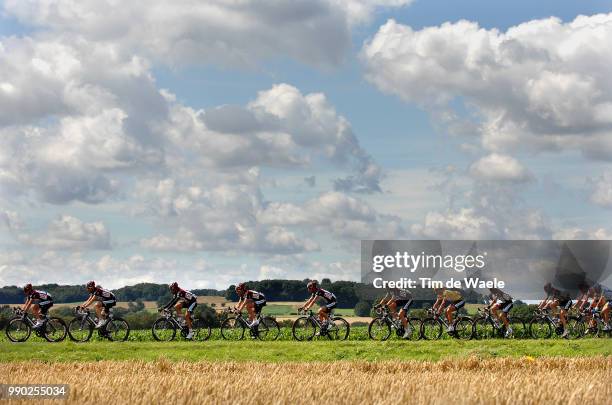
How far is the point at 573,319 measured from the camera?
38031 mm

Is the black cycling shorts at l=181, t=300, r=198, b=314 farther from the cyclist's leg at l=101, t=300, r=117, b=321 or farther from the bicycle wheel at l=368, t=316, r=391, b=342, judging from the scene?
the bicycle wheel at l=368, t=316, r=391, b=342

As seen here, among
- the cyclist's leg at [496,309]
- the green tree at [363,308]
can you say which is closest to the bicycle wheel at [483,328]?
the cyclist's leg at [496,309]

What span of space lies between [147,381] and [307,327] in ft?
73.0

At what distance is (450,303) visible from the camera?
3456 centimetres

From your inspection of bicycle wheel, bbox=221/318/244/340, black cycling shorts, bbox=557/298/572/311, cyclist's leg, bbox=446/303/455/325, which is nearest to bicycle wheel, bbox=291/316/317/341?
bicycle wheel, bbox=221/318/244/340

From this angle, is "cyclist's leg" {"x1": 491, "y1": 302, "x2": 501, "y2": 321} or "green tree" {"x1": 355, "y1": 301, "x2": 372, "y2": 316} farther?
"green tree" {"x1": 355, "y1": 301, "x2": 372, "y2": 316}

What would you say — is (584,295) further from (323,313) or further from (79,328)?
(79,328)

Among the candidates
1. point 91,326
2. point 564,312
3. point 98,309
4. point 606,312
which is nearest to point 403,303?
point 564,312

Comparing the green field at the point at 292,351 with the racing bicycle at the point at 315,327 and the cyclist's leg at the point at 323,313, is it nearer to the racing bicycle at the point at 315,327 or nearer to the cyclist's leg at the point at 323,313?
the cyclist's leg at the point at 323,313

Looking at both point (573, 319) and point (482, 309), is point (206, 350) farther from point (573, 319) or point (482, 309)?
point (573, 319)

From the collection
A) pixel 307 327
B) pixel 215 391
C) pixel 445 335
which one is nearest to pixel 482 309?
pixel 445 335

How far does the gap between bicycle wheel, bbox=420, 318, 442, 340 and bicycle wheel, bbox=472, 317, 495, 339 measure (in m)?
1.54

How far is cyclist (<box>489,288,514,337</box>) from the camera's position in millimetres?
35219

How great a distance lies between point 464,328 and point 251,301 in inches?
368
